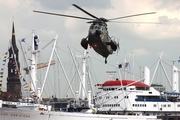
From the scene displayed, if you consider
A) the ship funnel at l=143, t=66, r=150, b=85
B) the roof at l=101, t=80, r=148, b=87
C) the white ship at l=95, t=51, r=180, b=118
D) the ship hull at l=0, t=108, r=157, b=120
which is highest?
the ship funnel at l=143, t=66, r=150, b=85

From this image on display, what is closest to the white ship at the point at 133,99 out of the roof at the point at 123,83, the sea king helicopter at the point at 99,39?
the roof at the point at 123,83

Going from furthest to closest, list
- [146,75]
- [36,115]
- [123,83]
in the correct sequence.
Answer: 1. [146,75]
2. [123,83]
3. [36,115]

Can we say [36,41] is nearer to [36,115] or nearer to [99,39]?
[36,115]

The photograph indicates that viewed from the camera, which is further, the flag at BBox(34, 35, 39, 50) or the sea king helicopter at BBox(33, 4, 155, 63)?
the flag at BBox(34, 35, 39, 50)

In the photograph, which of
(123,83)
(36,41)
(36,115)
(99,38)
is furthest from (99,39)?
(123,83)

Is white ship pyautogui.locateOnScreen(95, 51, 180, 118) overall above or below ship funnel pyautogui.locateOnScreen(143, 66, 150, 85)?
below

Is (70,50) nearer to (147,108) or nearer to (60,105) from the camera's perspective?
(147,108)

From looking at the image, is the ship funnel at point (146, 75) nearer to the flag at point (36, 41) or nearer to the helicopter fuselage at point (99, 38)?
the flag at point (36, 41)

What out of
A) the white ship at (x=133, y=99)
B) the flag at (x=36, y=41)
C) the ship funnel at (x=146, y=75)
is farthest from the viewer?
the ship funnel at (x=146, y=75)

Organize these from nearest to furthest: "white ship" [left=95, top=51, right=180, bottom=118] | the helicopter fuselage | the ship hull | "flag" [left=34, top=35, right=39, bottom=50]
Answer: the helicopter fuselage → the ship hull → "flag" [left=34, top=35, right=39, bottom=50] → "white ship" [left=95, top=51, right=180, bottom=118]

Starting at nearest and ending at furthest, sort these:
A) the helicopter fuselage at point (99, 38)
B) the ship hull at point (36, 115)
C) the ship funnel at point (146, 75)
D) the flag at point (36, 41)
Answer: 1. the helicopter fuselage at point (99, 38)
2. the ship hull at point (36, 115)
3. the flag at point (36, 41)
4. the ship funnel at point (146, 75)

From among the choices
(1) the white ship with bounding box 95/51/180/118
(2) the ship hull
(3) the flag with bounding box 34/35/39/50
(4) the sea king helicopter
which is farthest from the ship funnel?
(4) the sea king helicopter

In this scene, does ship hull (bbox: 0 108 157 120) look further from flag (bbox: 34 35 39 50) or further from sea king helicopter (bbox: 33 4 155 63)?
sea king helicopter (bbox: 33 4 155 63)

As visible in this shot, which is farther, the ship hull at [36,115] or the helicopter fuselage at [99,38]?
the ship hull at [36,115]
